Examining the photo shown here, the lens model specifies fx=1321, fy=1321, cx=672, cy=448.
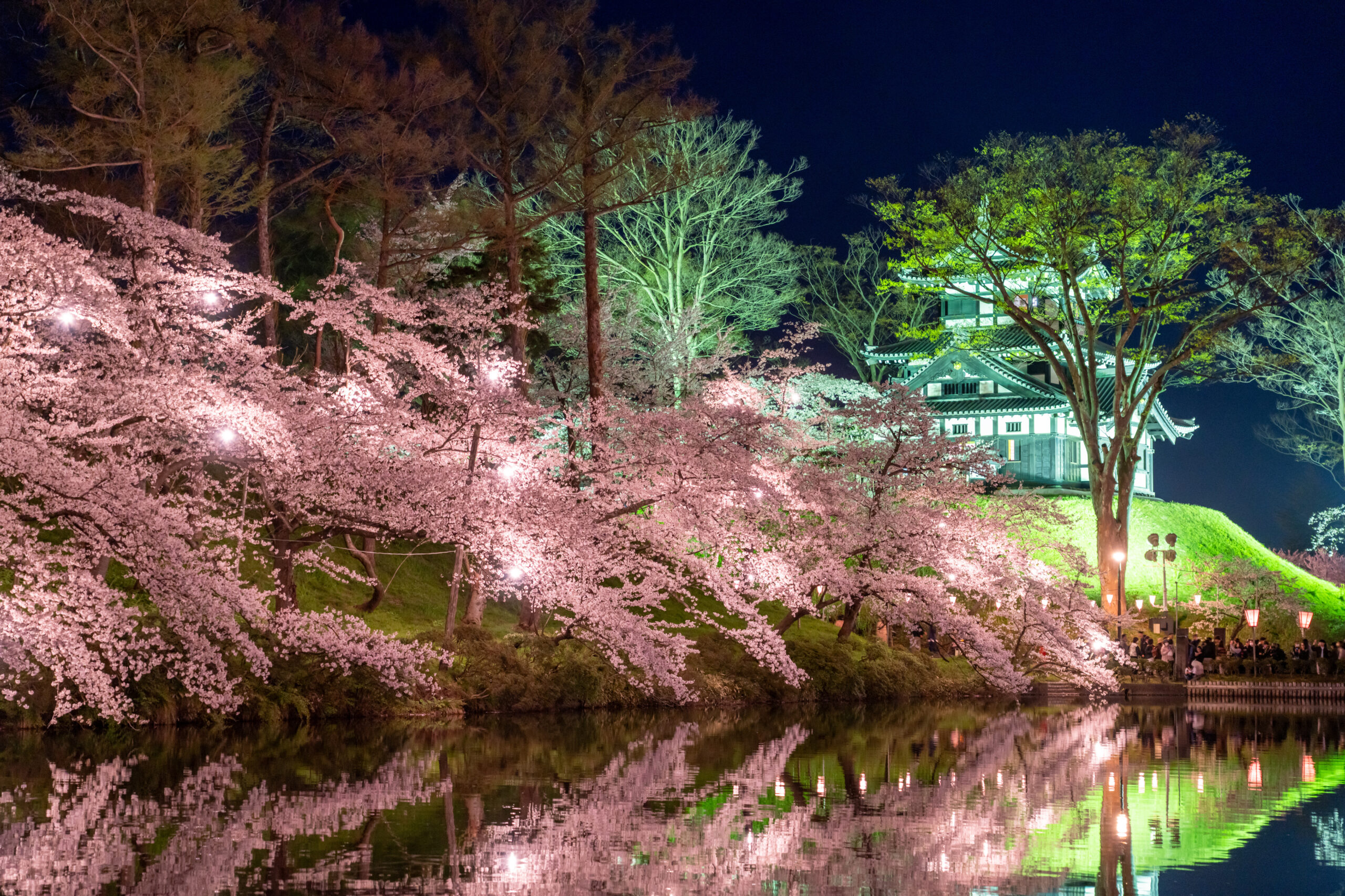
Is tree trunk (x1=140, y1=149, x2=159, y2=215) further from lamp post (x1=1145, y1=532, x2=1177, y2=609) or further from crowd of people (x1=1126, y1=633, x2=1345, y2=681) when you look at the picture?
lamp post (x1=1145, y1=532, x2=1177, y2=609)

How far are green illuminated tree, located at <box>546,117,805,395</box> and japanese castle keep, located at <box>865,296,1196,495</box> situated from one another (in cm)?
963

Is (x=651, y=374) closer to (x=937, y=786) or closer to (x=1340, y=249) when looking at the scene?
(x=1340, y=249)

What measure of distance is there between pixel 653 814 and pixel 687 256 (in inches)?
1438

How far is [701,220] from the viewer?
1805 inches

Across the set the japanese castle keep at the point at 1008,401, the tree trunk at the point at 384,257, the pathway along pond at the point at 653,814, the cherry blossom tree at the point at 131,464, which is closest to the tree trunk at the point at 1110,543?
the japanese castle keep at the point at 1008,401

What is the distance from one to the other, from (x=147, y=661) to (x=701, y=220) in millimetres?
30323

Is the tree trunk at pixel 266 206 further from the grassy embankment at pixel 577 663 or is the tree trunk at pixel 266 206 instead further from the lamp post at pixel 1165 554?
the lamp post at pixel 1165 554

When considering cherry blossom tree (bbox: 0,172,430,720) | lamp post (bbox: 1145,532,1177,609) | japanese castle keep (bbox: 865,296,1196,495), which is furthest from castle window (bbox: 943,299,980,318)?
cherry blossom tree (bbox: 0,172,430,720)

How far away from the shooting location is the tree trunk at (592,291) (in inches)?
1052

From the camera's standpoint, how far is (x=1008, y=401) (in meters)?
55.8

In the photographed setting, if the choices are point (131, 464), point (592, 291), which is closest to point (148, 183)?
point (131, 464)

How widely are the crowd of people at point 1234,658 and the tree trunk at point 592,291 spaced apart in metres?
16.9

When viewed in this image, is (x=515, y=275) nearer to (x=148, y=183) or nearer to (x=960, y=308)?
(x=148, y=183)

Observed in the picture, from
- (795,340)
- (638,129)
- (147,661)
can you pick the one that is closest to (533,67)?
(638,129)
